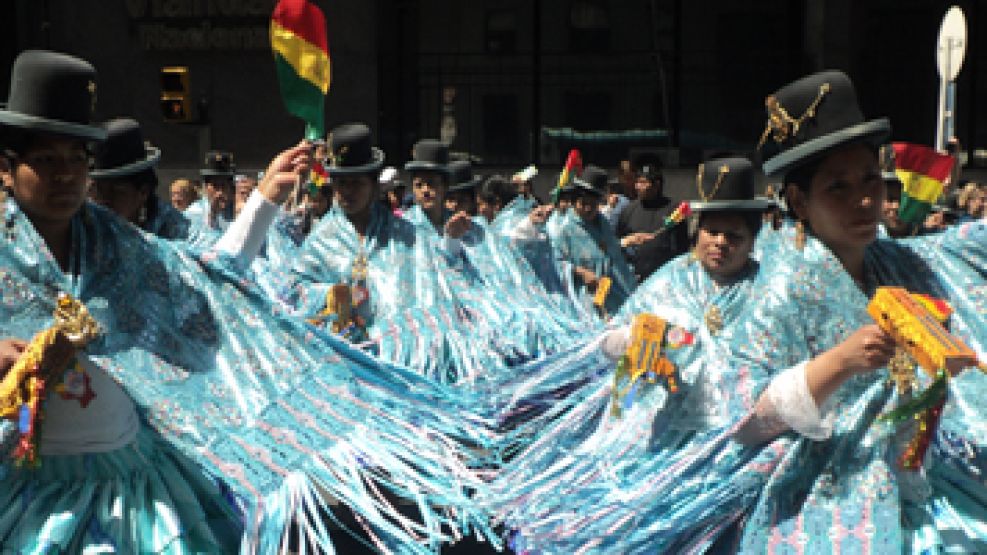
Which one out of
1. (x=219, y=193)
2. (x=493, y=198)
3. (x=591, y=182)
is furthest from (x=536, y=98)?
(x=219, y=193)

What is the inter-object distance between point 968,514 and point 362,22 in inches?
727

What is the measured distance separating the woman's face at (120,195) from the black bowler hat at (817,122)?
3.33 metres

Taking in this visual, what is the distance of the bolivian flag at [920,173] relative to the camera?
4.79 m

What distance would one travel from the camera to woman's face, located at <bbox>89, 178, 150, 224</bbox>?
618 centimetres

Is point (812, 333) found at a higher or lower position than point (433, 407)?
higher

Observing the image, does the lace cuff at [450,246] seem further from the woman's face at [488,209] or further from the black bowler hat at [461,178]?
the woman's face at [488,209]

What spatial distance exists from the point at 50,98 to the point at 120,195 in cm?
249

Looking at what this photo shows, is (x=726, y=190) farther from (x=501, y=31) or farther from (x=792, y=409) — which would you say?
(x=501, y=31)

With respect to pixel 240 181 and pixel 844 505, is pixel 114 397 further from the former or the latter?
pixel 240 181

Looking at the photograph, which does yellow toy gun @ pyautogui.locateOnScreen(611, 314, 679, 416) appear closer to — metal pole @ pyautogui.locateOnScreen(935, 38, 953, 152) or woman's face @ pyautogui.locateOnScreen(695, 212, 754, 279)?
metal pole @ pyautogui.locateOnScreen(935, 38, 953, 152)

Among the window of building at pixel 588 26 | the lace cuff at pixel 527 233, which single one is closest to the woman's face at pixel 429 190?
the lace cuff at pixel 527 233

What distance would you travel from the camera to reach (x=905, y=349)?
3.24m

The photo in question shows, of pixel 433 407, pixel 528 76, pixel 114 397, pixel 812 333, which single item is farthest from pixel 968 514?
pixel 528 76

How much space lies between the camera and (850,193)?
3715 millimetres
